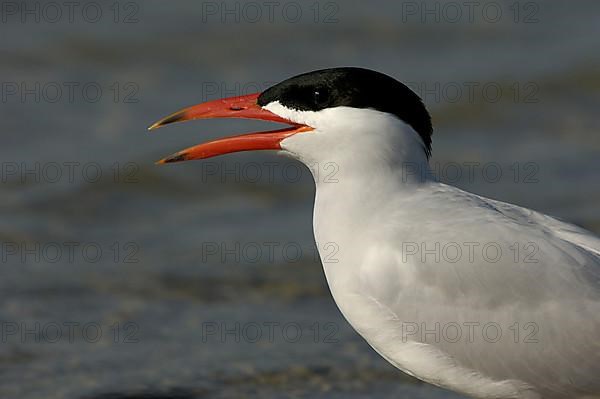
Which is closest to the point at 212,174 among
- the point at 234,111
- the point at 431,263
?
the point at 234,111

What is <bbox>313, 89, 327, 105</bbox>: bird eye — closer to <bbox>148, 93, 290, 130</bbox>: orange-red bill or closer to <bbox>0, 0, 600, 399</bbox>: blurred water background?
<bbox>148, 93, 290, 130</bbox>: orange-red bill

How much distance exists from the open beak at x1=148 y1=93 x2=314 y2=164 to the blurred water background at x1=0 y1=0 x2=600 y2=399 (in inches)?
66.6

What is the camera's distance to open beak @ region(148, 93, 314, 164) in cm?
527

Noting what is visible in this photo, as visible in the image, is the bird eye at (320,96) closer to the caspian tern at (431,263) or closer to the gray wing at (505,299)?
the caspian tern at (431,263)

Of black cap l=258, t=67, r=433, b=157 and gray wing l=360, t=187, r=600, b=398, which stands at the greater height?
black cap l=258, t=67, r=433, b=157

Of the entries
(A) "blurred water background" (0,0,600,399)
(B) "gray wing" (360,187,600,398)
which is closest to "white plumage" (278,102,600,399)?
(B) "gray wing" (360,187,600,398)

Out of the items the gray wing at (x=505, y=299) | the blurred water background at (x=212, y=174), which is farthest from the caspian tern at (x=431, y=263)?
the blurred water background at (x=212, y=174)

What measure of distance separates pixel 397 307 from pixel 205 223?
4.13 metres

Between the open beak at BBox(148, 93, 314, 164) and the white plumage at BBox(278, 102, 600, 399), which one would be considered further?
the open beak at BBox(148, 93, 314, 164)

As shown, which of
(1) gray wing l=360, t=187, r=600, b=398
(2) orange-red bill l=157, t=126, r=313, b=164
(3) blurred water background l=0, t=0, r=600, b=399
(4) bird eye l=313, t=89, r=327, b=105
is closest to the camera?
(1) gray wing l=360, t=187, r=600, b=398

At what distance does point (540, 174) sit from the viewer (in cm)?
952

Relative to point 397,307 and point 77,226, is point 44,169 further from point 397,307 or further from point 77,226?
point 397,307

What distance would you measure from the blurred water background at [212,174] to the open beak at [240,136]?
169 cm

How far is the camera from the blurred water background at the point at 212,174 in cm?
700
